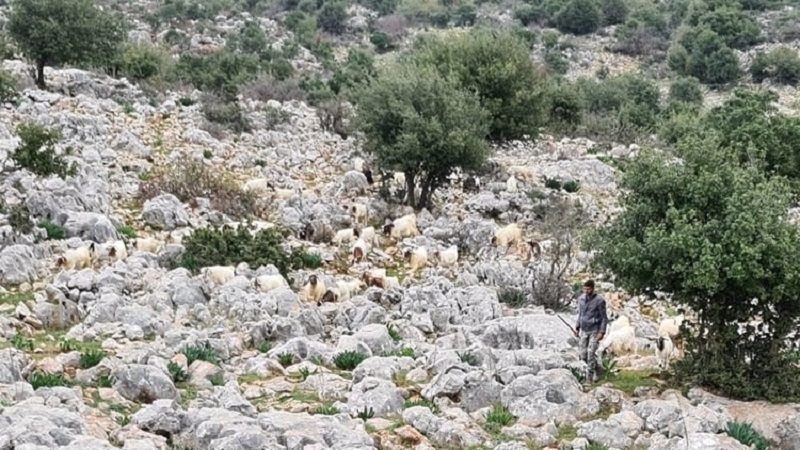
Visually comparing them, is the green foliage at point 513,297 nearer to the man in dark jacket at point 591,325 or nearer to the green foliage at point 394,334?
the green foliage at point 394,334

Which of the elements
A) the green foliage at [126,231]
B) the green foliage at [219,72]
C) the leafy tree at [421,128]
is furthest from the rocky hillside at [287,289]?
the leafy tree at [421,128]

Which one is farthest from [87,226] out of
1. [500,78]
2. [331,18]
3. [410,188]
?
[331,18]

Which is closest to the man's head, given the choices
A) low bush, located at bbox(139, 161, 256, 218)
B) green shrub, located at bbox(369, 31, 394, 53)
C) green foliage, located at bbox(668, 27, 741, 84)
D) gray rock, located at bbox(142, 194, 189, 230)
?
gray rock, located at bbox(142, 194, 189, 230)

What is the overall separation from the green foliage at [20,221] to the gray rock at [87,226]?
2.49 feet

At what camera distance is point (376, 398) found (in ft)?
33.1

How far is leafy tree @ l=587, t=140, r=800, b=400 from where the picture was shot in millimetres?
10031

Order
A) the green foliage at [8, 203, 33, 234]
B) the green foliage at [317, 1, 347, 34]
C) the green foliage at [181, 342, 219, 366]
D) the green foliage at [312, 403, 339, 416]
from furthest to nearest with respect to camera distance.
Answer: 1. the green foliage at [317, 1, 347, 34]
2. the green foliage at [8, 203, 33, 234]
3. the green foliage at [181, 342, 219, 366]
4. the green foliage at [312, 403, 339, 416]

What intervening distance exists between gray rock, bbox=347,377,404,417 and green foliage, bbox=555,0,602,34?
60.3 meters

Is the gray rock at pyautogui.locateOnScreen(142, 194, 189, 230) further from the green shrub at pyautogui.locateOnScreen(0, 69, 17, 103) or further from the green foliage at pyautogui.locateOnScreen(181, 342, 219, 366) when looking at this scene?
the green shrub at pyautogui.locateOnScreen(0, 69, 17, 103)

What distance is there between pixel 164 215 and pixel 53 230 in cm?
266

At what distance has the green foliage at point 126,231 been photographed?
17.2m

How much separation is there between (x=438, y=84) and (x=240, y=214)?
6190mm

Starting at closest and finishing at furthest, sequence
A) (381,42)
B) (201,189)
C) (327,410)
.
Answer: (327,410), (201,189), (381,42)

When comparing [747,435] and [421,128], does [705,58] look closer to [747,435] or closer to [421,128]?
[421,128]
